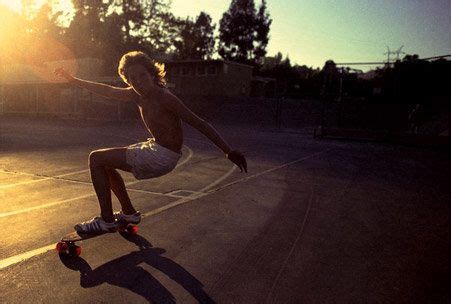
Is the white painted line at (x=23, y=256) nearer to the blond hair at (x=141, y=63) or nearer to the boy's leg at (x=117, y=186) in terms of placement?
the boy's leg at (x=117, y=186)

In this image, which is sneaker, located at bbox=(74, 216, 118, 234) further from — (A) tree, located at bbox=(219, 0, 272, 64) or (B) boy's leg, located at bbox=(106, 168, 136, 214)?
(A) tree, located at bbox=(219, 0, 272, 64)

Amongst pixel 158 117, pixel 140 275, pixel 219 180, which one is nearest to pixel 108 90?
pixel 158 117

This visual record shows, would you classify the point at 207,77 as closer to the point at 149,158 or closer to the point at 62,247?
the point at 149,158

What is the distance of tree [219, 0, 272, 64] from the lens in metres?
73.4

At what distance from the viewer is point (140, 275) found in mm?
3316

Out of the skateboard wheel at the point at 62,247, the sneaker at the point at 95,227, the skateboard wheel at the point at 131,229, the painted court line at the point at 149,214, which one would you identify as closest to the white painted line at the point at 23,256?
the painted court line at the point at 149,214

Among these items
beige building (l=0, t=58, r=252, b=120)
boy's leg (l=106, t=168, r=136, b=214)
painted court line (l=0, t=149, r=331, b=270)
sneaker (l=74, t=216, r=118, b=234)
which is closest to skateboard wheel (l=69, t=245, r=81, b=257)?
sneaker (l=74, t=216, r=118, b=234)

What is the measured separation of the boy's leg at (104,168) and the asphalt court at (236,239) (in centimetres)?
48

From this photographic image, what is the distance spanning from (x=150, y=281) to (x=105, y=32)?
2203 inches

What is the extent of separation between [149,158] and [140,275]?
1187mm

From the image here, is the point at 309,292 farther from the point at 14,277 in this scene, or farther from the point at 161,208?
the point at 161,208

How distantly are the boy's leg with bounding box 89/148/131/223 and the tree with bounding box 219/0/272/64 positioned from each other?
70.1 meters

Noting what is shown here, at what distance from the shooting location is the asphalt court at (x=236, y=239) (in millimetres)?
3141

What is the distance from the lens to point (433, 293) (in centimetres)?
319
